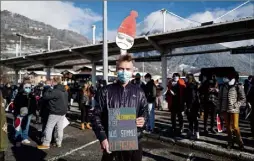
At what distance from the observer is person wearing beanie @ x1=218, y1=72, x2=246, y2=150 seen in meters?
7.09

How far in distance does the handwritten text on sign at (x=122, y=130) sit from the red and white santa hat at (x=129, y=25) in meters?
5.04

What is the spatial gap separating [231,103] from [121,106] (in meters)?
4.64

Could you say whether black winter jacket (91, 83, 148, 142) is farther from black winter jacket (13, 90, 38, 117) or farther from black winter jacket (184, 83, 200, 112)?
black winter jacket (13, 90, 38, 117)

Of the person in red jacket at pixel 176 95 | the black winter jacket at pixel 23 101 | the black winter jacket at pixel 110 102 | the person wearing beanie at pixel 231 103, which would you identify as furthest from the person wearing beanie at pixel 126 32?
the black winter jacket at pixel 110 102

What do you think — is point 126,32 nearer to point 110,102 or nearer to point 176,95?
point 176,95

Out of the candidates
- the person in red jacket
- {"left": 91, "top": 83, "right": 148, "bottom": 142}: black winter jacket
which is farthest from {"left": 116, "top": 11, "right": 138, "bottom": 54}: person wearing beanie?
{"left": 91, "top": 83, "right": 148, "bottom": 142}: black winter jacket

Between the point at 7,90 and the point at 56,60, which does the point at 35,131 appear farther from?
the point at 56,60

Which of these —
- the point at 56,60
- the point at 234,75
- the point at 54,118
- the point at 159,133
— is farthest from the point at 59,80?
the point at 56,60

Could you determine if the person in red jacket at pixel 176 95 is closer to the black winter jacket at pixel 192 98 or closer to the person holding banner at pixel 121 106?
the black winter jacket at pixel 192 98

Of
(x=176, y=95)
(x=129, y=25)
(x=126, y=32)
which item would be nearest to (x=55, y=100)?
(x=126, y=32)

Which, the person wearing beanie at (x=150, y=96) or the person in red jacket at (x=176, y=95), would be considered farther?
the person wearing beanie at (x=150, y=96)

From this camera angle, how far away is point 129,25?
8234 millimetres

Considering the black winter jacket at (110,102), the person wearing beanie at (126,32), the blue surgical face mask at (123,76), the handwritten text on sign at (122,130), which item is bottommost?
the handwritten text on sign at (122,130)

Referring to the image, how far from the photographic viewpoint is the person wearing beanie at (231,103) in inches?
279
